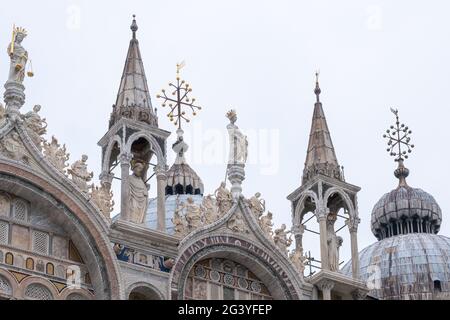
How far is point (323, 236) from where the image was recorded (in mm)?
37781

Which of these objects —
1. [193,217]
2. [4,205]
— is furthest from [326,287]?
[4,205]

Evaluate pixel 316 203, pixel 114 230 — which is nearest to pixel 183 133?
pixel 316 203

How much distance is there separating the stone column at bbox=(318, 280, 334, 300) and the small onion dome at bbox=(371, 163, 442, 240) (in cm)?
3262

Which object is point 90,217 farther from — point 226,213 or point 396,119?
point 396,119

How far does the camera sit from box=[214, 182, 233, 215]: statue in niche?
1433 inches

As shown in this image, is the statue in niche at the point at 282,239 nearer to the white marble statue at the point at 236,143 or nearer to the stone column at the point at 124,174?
the white marble statue at the point at 236,143

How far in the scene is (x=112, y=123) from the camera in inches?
1425

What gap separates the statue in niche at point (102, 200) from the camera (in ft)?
111

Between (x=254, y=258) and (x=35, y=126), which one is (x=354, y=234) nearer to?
(x=254, y=258)

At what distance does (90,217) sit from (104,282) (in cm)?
158

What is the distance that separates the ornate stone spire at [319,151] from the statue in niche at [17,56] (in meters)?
8.76

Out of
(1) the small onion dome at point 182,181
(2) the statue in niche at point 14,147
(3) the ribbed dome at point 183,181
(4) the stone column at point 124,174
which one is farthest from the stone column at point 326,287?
(3) the ribbed dome at point 183,181

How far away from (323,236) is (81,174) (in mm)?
7305

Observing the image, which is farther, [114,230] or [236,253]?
[236,253]
